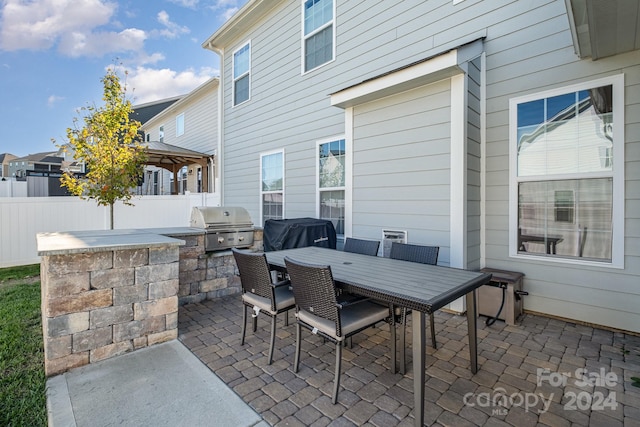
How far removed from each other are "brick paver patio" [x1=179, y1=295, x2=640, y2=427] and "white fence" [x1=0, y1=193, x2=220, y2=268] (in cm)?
545

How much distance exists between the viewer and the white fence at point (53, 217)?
19.9 ft

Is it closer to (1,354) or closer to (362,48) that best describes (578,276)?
(362,48)

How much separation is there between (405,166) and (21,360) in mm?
4387

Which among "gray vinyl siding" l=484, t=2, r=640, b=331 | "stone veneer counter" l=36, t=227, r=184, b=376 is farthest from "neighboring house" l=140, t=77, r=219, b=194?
"gray vinyl siding" l=484, t=2, r=640, b=331

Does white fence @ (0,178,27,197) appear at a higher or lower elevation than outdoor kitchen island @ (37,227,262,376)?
higher

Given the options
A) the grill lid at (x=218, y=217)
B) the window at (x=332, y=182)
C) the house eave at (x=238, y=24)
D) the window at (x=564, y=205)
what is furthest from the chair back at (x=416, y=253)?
the house eave at (x=238, y=24)

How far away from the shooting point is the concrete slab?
1.84 metres

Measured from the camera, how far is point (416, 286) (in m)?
2.04

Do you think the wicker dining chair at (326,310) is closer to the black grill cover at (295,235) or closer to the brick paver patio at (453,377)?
the brick paver patio at (453,377)

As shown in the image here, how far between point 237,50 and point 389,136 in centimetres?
580

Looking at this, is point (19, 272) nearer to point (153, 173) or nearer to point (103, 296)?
point (103, 296)

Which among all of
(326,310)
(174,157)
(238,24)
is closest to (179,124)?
(174,157)

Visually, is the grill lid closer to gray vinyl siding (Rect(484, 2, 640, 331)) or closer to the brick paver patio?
the brick paver patio

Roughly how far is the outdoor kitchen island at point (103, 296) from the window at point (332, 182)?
298cm
